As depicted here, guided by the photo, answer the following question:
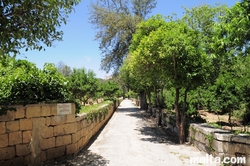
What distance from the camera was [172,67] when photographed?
9.37 m

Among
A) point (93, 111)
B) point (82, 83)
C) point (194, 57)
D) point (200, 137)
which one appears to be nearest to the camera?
point (200, 137)

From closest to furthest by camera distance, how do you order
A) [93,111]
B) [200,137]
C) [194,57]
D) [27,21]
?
[27,21] < [200,137] < [194,57] < [93,111]

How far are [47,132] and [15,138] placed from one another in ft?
2.80

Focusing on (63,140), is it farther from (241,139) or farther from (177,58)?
(177,58)

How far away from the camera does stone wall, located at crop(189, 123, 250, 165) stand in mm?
5336

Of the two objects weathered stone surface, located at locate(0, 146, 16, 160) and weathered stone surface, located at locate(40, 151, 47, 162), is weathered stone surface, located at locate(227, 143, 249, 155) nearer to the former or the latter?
weathered stone surface, located at locate(40, 151, 47, 162)

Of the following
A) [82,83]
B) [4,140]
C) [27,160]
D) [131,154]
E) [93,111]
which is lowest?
[131,154]

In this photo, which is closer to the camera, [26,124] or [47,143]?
[26,124]

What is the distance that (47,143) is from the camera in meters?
6.12

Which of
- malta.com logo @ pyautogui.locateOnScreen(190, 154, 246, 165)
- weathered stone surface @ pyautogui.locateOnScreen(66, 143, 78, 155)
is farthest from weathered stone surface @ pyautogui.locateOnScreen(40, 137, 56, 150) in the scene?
malta.com logo @ pyautogui.locateOnScreen(190, 154, 246, 165)

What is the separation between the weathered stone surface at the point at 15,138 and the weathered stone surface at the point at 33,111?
49 centimetres

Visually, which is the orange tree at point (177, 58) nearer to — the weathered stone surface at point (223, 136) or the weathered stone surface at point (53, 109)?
the weathered stone surface at point (223, 136)

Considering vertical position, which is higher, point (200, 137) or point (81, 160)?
point (200, 137)

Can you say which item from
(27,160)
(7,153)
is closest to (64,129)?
(27,160)
